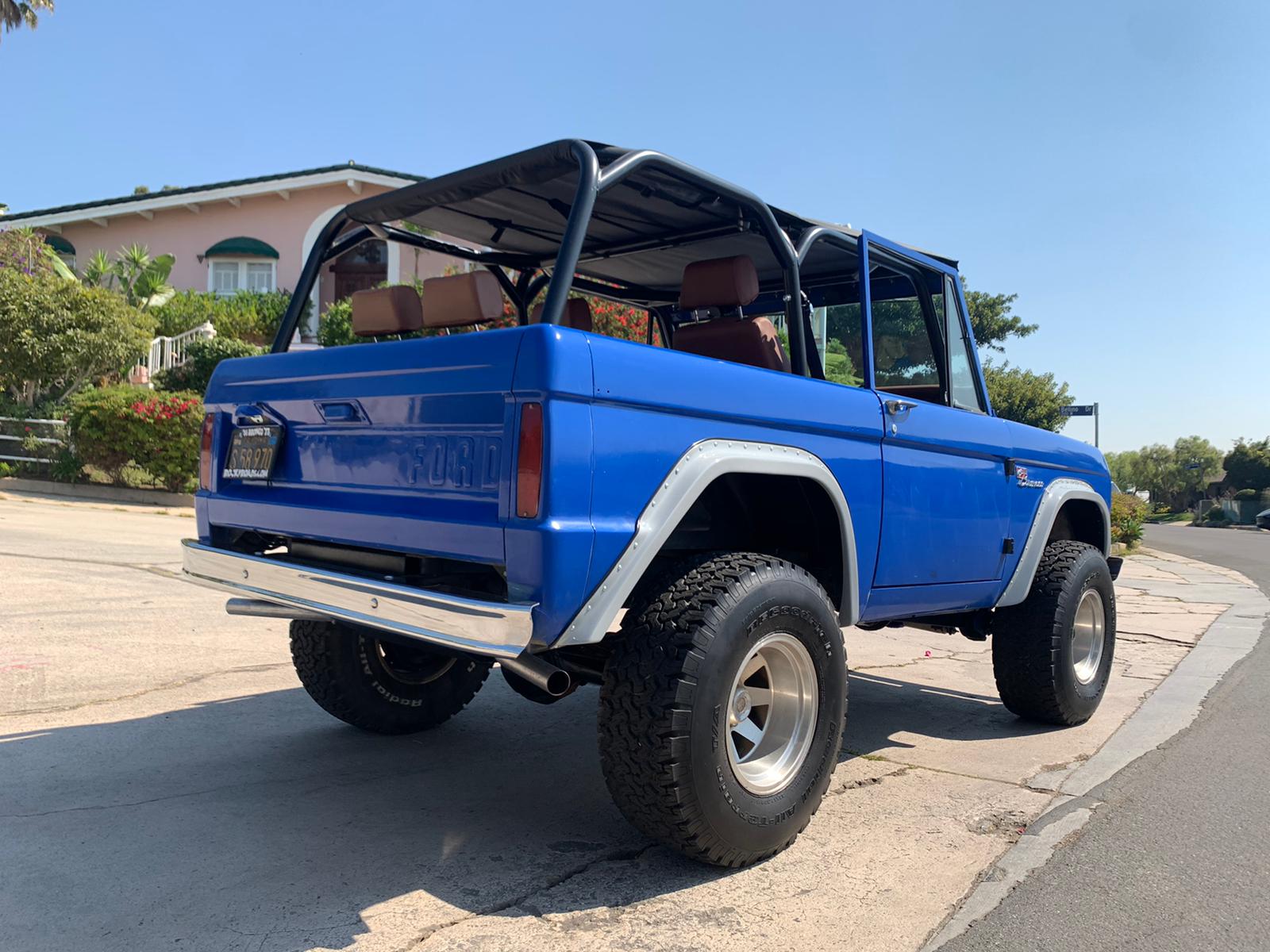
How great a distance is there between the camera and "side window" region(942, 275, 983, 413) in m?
4.86

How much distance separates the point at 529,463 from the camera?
264cm

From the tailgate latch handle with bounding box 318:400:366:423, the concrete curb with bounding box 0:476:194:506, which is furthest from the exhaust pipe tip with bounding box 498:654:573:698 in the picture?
the concrete curb with bounding box 0:476:194:506

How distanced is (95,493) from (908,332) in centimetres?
1443

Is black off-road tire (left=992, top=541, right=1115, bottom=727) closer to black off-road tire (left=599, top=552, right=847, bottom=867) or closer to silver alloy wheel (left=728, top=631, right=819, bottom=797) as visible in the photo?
silver alloy wheel (left=728, top=631, right=819, bottom=797)

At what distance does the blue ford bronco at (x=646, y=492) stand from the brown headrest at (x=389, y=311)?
0.05 feet

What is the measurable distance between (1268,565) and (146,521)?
64.4 feet

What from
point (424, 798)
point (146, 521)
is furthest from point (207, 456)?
point (146, 521)

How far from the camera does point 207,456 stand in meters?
3.79

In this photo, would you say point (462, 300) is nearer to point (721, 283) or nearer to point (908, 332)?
point (721, 283)

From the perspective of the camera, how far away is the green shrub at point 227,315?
22.5m

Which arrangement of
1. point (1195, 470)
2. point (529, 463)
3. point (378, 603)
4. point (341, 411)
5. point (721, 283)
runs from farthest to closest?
point (1195, 470) → point (721, 283) → point (341, 411) → point (378, 603) → point (529, 463)

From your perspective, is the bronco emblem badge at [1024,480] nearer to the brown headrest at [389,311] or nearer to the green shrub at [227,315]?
the brown headrest at [389,311]

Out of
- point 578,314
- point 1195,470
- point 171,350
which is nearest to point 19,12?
point 171,350

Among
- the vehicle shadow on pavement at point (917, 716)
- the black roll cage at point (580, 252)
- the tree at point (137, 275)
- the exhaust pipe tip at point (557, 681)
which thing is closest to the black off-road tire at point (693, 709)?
the exhaust pipe tip at point (557, 681)
